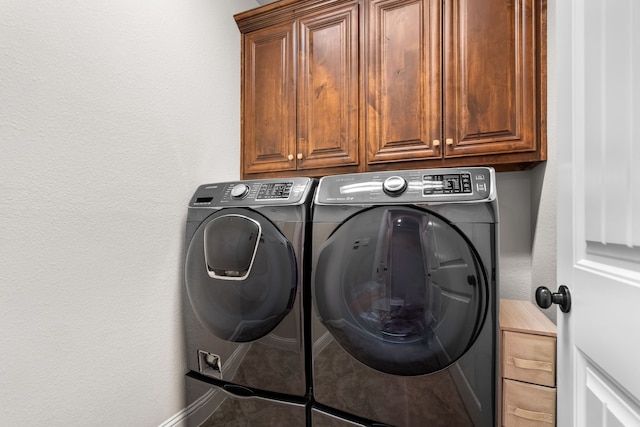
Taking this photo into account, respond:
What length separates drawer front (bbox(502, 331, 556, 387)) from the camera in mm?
968

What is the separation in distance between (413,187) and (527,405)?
835mm

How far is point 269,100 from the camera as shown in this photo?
1.66m

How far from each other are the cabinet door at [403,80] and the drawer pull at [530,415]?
3.29 feet

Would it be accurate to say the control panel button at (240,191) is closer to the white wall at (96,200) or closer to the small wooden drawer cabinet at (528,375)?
the white wall at (96,200)

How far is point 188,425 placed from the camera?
136 cm

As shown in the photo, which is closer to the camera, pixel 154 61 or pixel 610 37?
pixel 610 37

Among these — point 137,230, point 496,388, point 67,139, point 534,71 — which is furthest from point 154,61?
point 496,388

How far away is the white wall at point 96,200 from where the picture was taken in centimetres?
88

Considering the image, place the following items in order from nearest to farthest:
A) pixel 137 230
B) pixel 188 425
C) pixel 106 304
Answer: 1. pixel 106 304
2. pixel 137 230
3. pixel 188 425

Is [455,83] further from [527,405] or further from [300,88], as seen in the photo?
[527,405]

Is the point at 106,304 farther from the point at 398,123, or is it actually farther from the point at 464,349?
the point at 398,123

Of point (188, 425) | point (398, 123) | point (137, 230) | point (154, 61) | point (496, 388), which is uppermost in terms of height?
point (154, 61)

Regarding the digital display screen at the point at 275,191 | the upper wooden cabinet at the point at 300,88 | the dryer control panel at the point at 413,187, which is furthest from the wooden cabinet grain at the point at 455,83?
the digital display screen at the point at 275,191

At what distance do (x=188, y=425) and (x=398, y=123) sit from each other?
172cm
